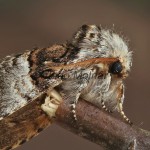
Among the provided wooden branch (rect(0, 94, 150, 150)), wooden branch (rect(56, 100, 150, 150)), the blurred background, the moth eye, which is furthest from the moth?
the blurred background

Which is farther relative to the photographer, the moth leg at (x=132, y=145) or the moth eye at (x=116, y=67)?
the moth eye at (x=116, y=67)

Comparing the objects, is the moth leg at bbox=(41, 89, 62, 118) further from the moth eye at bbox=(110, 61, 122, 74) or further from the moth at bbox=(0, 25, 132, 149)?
the moth eye at bbox=(110, 61, 122, 74)

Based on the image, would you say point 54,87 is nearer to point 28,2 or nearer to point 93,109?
point 93,109

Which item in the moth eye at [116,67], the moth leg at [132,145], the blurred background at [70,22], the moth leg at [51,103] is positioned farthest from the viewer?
the blurred background at [70,22]

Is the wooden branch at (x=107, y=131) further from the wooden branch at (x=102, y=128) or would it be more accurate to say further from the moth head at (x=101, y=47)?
the moth head at (x=101, y=47)

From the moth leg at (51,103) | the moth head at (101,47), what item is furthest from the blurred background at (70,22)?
the moth leg at (51,103)

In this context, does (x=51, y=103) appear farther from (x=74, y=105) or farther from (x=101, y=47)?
(x=101, y=47)

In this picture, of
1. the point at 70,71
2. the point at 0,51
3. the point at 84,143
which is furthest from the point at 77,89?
the point at 0,51
